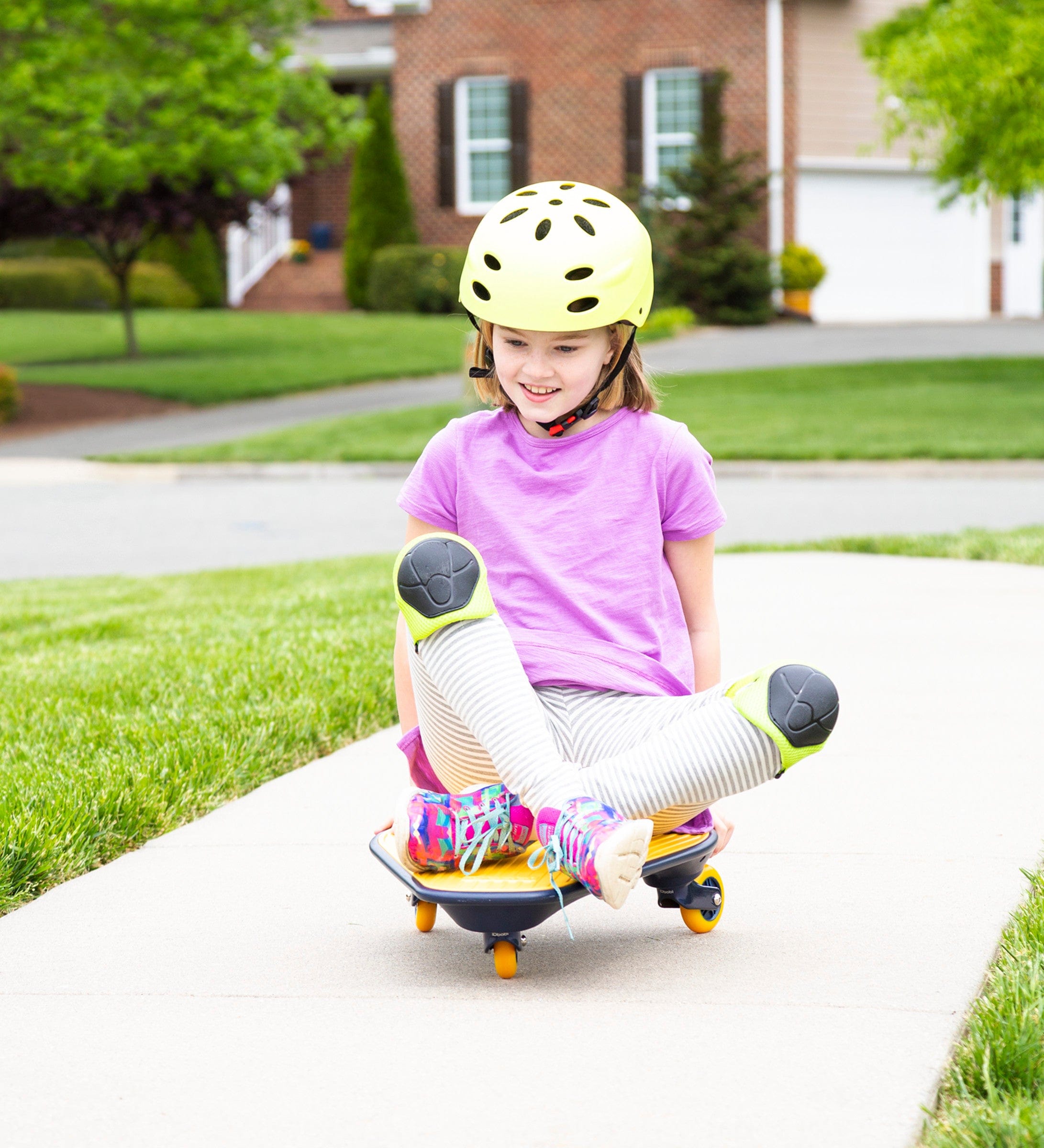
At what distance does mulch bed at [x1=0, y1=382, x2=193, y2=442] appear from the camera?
66.5 ft

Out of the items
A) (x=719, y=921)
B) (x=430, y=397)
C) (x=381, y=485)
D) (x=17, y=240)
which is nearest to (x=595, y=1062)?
(x=719, y=921)

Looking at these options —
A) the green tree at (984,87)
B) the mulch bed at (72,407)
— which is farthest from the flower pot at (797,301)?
the mulch bed at (72,407)

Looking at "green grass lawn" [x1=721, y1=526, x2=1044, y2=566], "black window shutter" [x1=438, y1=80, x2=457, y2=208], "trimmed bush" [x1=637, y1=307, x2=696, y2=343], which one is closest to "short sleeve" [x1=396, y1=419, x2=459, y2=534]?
"green grass lawn" [x1=721, y1=526, x2=1044, y2=566]

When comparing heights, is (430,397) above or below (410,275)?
below

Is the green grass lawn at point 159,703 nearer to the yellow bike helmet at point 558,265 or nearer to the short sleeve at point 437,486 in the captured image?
the short sleeve at point 437,486

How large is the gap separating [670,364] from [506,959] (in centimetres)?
2061

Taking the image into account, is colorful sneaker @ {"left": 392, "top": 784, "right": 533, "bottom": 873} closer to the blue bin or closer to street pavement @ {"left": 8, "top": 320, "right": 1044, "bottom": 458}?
street pavement @ {"left": 8, "top": 320, "right": 1044, "bottom": 458}

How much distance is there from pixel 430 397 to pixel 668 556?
18.3 metres

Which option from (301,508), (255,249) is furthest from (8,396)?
(255,249)

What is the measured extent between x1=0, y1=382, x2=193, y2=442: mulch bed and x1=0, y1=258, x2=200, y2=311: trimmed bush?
32.1ft

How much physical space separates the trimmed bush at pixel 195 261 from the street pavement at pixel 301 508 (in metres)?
16.3

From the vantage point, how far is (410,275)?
98.5 ft

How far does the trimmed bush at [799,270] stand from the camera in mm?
29391

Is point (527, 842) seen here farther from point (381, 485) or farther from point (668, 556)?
point (381, 485)
